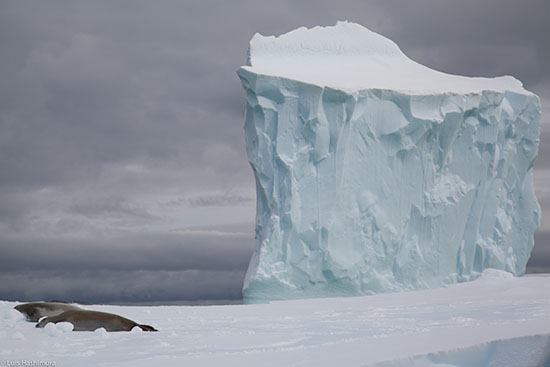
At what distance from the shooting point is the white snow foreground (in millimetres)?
4055

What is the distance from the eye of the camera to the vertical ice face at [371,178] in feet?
51.0

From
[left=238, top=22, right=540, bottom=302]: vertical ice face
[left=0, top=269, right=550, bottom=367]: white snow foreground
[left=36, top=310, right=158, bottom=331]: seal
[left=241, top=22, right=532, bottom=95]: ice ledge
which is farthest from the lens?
[left=241, top=22, right=532, bottom=95]: ice ledge

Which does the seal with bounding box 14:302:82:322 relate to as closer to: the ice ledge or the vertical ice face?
the vertical ice face

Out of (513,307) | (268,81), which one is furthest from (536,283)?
(268,81)

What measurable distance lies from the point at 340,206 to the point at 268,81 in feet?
12.1

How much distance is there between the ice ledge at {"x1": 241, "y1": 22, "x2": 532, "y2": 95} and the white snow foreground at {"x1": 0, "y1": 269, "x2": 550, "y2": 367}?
30.7 ft

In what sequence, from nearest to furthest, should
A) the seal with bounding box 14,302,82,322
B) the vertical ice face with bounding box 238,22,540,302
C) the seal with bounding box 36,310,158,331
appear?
the seal with bounding box 36,310,158,331 < the seal with bounding box 14,302,82,322 < the vertical ice face with bounding box 238,22,540,302

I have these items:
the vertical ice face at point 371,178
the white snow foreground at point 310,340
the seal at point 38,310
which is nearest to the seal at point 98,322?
the white snow foreground at point 310,340

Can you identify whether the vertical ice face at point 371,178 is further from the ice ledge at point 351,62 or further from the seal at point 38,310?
the seal at point 38,310

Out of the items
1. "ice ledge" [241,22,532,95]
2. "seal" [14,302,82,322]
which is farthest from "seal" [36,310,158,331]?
"ice ledge" [241,22,532,95]

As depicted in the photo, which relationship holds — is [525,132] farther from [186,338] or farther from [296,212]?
[186,338]

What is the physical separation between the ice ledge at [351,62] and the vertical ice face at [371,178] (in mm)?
115

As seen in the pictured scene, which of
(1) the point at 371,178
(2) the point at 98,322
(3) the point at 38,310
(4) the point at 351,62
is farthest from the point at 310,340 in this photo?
(4) the point at 351,62

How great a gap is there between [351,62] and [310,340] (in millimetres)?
14174
